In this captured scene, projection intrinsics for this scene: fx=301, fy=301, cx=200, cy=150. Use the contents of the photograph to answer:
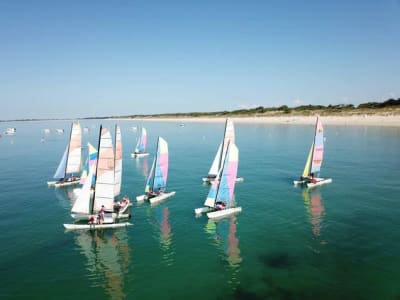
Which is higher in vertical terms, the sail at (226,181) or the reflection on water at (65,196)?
the sail at (226,181)

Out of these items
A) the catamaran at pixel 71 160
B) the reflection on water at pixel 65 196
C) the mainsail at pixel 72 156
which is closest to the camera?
the reflection on water at pixel 65 196

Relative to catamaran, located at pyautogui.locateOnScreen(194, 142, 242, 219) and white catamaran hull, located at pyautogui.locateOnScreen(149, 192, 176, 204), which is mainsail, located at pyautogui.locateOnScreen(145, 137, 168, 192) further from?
catamaran, located at pyautogui.locateOnScreen(194, 142, 242, 219)

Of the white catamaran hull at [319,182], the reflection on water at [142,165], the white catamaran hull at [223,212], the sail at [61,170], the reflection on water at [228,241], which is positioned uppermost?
the sail at [61,170]

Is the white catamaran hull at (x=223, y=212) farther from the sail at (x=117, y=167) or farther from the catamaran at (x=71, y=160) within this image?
the catamaran at (x=71, y=160)

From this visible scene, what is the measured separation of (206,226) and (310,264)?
11.0 m

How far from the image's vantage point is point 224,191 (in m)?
33.8

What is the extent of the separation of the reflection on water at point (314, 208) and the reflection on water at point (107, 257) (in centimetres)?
1743

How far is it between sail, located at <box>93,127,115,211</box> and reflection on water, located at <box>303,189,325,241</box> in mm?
20532

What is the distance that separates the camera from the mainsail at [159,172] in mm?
38938

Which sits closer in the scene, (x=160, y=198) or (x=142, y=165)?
(x=160, y=198)

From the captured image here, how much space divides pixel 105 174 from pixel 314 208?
23953 mm

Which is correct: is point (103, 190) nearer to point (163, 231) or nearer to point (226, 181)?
point (163, 231)

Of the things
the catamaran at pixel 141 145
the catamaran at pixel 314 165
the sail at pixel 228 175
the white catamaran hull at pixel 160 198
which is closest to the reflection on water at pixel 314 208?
the catamaran at pixel 314 165

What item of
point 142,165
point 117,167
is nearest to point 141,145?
point 142,165
